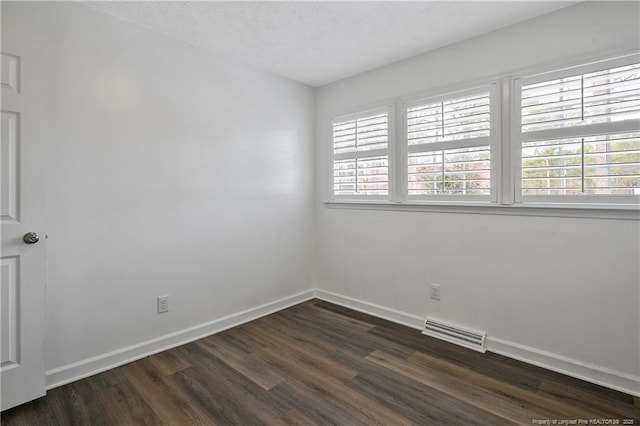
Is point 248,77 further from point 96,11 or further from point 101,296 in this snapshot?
point 101,296

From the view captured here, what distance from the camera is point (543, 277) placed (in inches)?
91.9

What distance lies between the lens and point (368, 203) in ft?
10.9

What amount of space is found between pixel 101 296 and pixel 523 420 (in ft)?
8.90

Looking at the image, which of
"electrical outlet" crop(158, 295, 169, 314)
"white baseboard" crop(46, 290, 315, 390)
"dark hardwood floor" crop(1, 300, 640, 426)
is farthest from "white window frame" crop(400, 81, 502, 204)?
"electrical outlet" crop(158, 295, 169, 314)

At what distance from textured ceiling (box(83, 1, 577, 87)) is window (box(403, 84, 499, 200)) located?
0.48m

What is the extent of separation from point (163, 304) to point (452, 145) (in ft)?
8.68

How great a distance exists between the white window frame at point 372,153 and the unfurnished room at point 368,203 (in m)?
0.03

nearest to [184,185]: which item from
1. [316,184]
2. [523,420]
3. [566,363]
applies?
[316,184]

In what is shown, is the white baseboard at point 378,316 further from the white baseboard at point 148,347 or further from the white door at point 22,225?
the white door at point 22,225

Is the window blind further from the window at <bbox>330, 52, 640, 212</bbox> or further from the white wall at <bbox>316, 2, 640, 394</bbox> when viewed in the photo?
the white wall at <bbox>316, 2, 640, 394</bbox>

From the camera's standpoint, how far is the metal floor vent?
2.57 meters

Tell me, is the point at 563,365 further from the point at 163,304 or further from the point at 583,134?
the point at 163,304

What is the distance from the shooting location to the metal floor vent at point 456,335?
2.57m

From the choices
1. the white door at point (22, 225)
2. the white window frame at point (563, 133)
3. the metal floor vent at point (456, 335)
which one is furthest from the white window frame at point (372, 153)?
the white door at point (22, 225)
